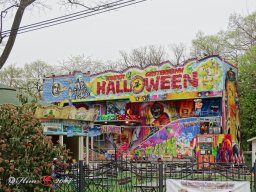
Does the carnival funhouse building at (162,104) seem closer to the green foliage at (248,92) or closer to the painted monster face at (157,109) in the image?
the painted monster face at (157,109)

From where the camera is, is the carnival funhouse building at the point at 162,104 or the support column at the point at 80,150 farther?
the carnival funhouse building at the point at 162,104

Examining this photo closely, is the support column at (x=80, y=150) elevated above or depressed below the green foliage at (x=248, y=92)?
below

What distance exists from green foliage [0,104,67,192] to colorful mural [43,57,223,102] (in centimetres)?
2349

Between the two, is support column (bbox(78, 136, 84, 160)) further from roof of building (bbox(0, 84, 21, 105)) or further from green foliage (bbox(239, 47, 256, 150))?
green foliage (bbox(239, 47, 256, 150))

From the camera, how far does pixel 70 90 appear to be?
133ft

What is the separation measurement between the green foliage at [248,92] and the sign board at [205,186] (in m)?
27.9

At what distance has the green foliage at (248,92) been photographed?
38.3 m

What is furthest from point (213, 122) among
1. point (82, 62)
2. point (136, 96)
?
point (82, 62)

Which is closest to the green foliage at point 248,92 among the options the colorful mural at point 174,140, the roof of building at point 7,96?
the colorful mural at point 174,140

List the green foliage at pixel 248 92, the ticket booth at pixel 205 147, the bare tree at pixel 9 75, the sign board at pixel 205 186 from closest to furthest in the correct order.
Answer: the sign board at pixel 205 186 < the ticket booth at pixel 205 147 < the green foliage at pixel 248 92 < the bare tree at pixel 9 75

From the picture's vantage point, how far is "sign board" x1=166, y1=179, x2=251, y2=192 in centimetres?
1070

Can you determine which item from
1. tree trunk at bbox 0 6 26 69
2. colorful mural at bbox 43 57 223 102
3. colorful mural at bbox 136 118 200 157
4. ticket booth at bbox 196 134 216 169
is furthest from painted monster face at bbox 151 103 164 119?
tree trunk at bbox 0 6 26 69

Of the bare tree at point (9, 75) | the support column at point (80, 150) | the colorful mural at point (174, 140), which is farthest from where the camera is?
the bare tree at point (9, 75)

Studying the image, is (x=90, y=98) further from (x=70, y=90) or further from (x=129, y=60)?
(x=129, y=60)
